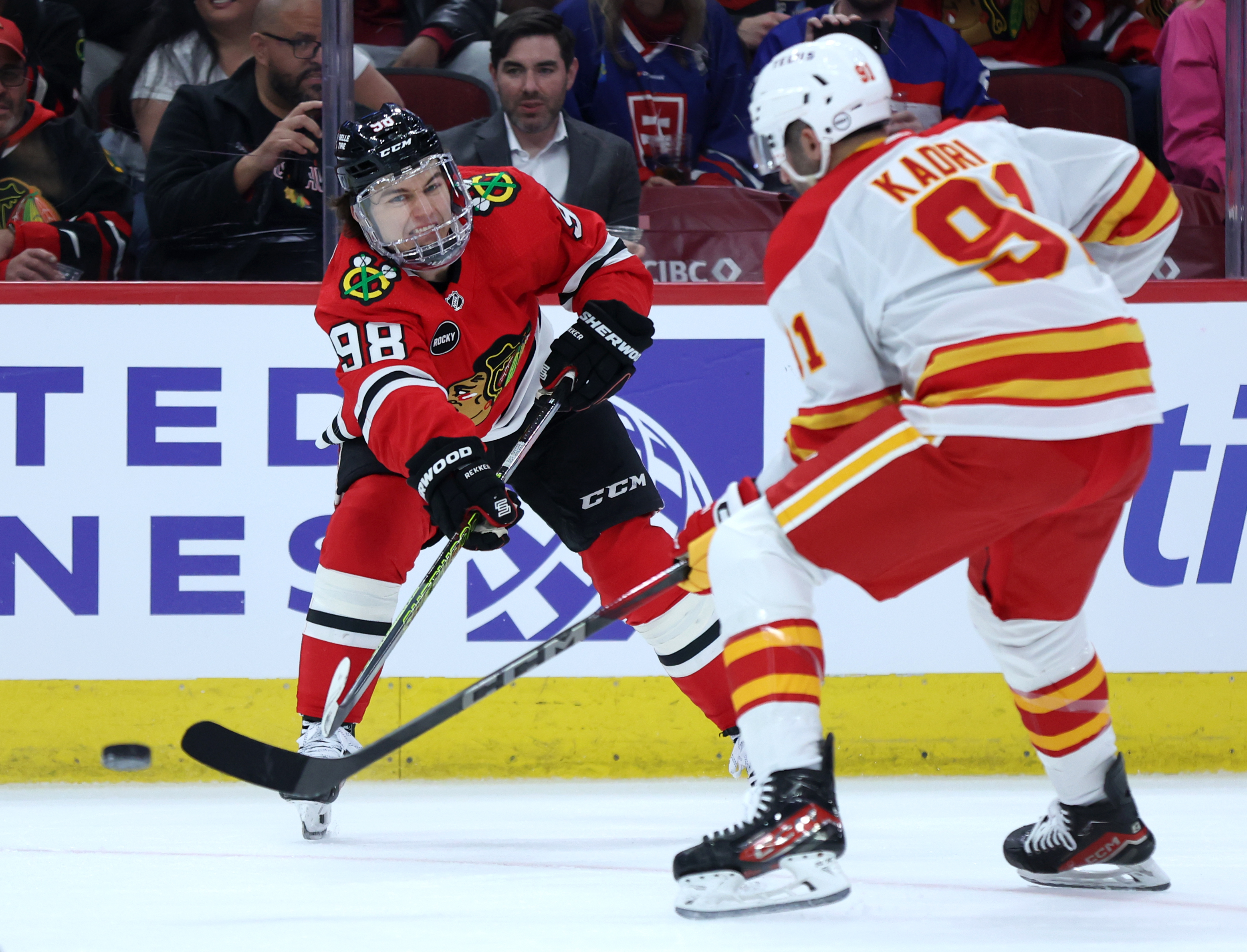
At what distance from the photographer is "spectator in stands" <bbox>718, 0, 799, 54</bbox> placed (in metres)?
3.50

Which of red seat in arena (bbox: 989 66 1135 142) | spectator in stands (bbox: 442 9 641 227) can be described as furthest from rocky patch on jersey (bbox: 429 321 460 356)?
red seat in arena (bbox: 989 66 1135 142)

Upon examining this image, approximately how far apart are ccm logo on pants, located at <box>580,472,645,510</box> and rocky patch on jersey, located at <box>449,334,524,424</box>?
0.24 meters

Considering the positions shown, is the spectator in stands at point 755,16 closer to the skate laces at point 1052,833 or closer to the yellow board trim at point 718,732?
the yellow board trim at point 718,732

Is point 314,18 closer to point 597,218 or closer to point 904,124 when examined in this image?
point 597,218

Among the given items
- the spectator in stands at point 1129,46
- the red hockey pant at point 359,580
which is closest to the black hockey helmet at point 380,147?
the red hockey pant at point 359,580

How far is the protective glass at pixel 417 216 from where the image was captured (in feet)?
7.80

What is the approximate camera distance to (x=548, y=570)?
311 centimetres

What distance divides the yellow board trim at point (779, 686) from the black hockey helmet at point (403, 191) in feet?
3.27

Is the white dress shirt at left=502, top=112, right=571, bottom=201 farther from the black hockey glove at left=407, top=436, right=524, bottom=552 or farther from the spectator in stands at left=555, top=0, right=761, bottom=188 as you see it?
the black hockey glove at left=407, top=436, right=524, bottom=552

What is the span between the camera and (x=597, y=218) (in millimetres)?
2723

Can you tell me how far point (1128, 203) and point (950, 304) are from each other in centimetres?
37

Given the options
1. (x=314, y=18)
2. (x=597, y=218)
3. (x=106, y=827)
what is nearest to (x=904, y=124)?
(x=597, y=218)

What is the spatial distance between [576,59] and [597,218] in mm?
870

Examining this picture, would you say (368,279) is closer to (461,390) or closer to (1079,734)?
(461,390)
